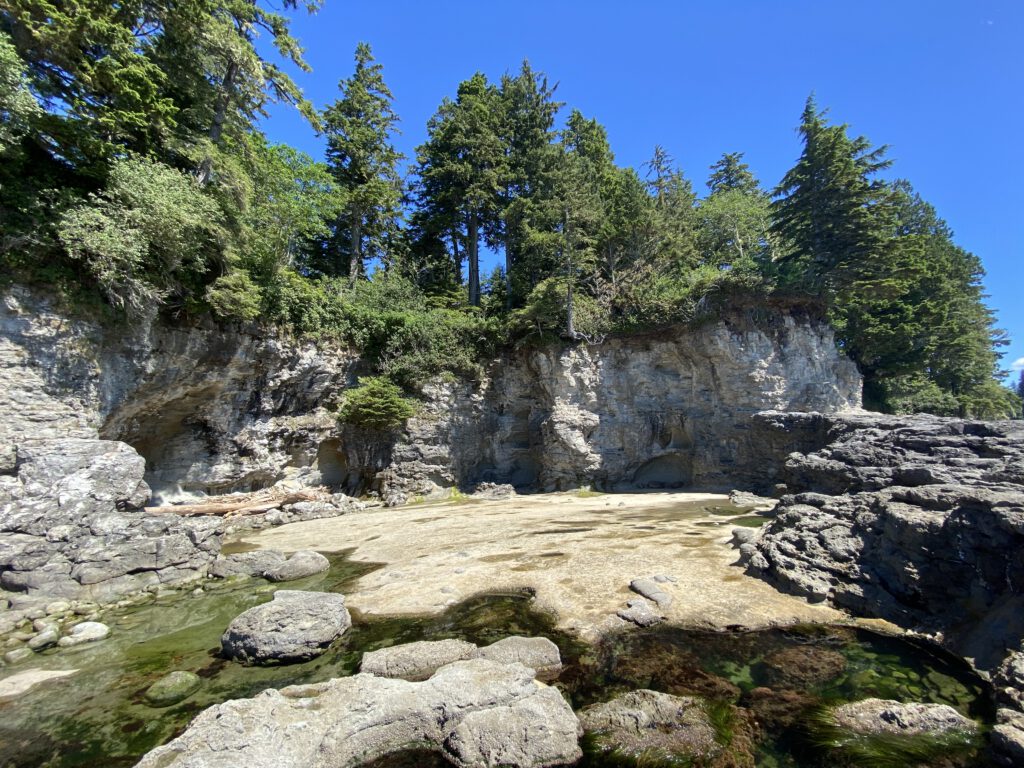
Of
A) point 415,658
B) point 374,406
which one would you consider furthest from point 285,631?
point 374,406

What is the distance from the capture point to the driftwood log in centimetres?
1766

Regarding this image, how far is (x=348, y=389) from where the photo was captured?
2464cm

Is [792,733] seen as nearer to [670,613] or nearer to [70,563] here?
[670,613]

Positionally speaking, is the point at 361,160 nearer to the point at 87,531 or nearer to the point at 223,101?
the point at 223,101

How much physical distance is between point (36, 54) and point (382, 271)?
18.1m

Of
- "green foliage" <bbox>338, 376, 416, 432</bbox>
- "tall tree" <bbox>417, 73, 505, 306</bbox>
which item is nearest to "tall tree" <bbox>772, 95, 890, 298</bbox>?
"tall tree" <bbox>417, 73, 505, 306</bbox>

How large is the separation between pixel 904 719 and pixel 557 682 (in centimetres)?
364

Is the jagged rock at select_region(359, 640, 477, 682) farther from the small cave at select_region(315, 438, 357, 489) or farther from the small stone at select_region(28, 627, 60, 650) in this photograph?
the small cave at select_region(315, 438, 357, 489)

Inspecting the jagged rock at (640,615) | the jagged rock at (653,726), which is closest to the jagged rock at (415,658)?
the jagged rock at (653,726)

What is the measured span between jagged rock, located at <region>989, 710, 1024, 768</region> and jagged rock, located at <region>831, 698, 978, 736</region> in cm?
36

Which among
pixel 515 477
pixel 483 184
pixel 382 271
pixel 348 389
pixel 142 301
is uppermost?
pixel 483 184

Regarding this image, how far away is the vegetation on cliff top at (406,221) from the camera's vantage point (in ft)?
42.8

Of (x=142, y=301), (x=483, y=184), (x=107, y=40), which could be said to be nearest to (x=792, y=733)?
(x=142, y=301)

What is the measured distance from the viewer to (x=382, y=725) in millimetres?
4430
